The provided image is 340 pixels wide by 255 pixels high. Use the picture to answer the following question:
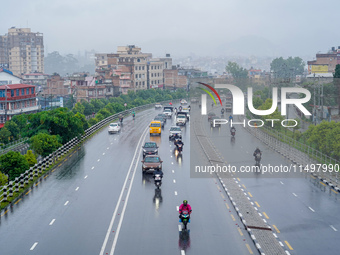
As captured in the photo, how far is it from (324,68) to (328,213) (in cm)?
15011

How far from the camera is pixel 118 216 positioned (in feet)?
102

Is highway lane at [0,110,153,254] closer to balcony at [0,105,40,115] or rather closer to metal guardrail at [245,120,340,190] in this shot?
metal guardrail at [245,120,340,190]

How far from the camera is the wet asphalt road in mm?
25672

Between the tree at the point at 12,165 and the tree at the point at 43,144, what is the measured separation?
28.4ft

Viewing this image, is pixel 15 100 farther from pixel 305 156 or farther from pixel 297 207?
pixel 297 207

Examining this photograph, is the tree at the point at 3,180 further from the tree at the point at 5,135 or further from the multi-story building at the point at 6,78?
the multi-story building at the point at 6,78

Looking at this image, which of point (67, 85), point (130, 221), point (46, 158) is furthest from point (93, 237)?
point (67, 85)

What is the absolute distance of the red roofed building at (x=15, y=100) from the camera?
102125 millimetres

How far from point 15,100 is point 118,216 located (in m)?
79.0

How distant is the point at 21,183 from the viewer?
39.5 meters

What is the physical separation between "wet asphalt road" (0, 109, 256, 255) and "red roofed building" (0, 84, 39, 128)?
56252mm

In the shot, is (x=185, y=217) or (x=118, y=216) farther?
(x=118, y=216)

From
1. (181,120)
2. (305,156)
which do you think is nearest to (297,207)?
(305,156)

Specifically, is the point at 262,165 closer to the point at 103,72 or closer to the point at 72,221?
the point at 72,221
